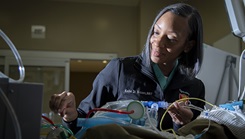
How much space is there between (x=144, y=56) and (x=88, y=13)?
2.99 meters

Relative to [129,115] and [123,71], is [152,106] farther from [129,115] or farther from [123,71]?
[123,71]

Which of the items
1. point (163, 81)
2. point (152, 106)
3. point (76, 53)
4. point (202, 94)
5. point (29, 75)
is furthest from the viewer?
point (76, 53)

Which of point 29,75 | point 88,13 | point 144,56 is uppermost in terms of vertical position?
point 88,13

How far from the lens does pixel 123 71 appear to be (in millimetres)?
1121

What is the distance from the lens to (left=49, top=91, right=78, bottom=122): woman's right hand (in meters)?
0.64

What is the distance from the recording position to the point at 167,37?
1039 millimetres

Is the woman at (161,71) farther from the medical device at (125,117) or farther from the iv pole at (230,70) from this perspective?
the medical device at (125,117)

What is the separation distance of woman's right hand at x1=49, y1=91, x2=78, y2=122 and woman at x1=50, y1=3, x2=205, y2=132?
1.01 feet

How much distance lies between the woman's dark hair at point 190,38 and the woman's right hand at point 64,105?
0.49 m

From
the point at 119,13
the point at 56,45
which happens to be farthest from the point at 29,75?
the point at 119,13

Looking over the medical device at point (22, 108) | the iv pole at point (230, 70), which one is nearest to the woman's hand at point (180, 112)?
the medical device at point (22, 108)

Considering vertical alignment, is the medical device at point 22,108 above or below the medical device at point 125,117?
above

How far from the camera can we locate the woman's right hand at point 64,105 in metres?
0.64

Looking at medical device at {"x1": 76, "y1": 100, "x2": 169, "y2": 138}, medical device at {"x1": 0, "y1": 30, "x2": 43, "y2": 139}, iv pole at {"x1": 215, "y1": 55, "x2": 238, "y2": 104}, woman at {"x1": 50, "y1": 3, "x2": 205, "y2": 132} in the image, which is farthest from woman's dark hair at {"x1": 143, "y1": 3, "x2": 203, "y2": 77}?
medical device at {"x1": 0, "y1": 30, "x2": 43, "y2": 139}
